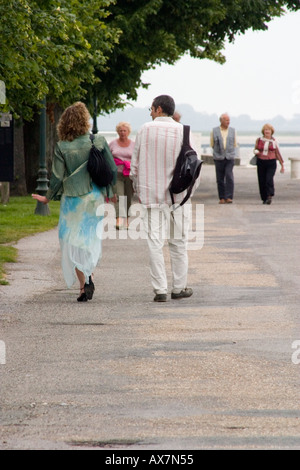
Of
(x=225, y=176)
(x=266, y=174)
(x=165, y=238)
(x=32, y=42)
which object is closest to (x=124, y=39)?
(x=225, y=176)

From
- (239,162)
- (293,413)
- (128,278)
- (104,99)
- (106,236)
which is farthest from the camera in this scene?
(239,162)

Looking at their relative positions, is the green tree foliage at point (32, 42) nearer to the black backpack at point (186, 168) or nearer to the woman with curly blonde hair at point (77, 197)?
the woman with curly blonde hair at point (77, 197)

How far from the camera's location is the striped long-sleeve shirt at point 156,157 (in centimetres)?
1073

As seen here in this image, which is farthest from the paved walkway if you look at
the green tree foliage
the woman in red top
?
the woman in red top

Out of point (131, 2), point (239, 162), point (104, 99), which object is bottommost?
point (239, 162)

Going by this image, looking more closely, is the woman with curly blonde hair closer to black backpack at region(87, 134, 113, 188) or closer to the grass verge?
black backpack at region(87, 134, 113, 188)

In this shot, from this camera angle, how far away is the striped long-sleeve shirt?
10734 millimetres

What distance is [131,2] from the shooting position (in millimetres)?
27781

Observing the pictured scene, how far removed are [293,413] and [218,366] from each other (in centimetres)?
137

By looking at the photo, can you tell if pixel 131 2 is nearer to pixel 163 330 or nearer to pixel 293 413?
pixel 163 330

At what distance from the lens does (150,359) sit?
7770 millimetres

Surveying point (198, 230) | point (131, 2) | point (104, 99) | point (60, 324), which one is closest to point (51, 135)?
point (104, 99)

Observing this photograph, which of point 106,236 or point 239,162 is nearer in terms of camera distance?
point 106,236

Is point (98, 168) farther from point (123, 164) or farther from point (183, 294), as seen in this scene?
point (123, 164)
